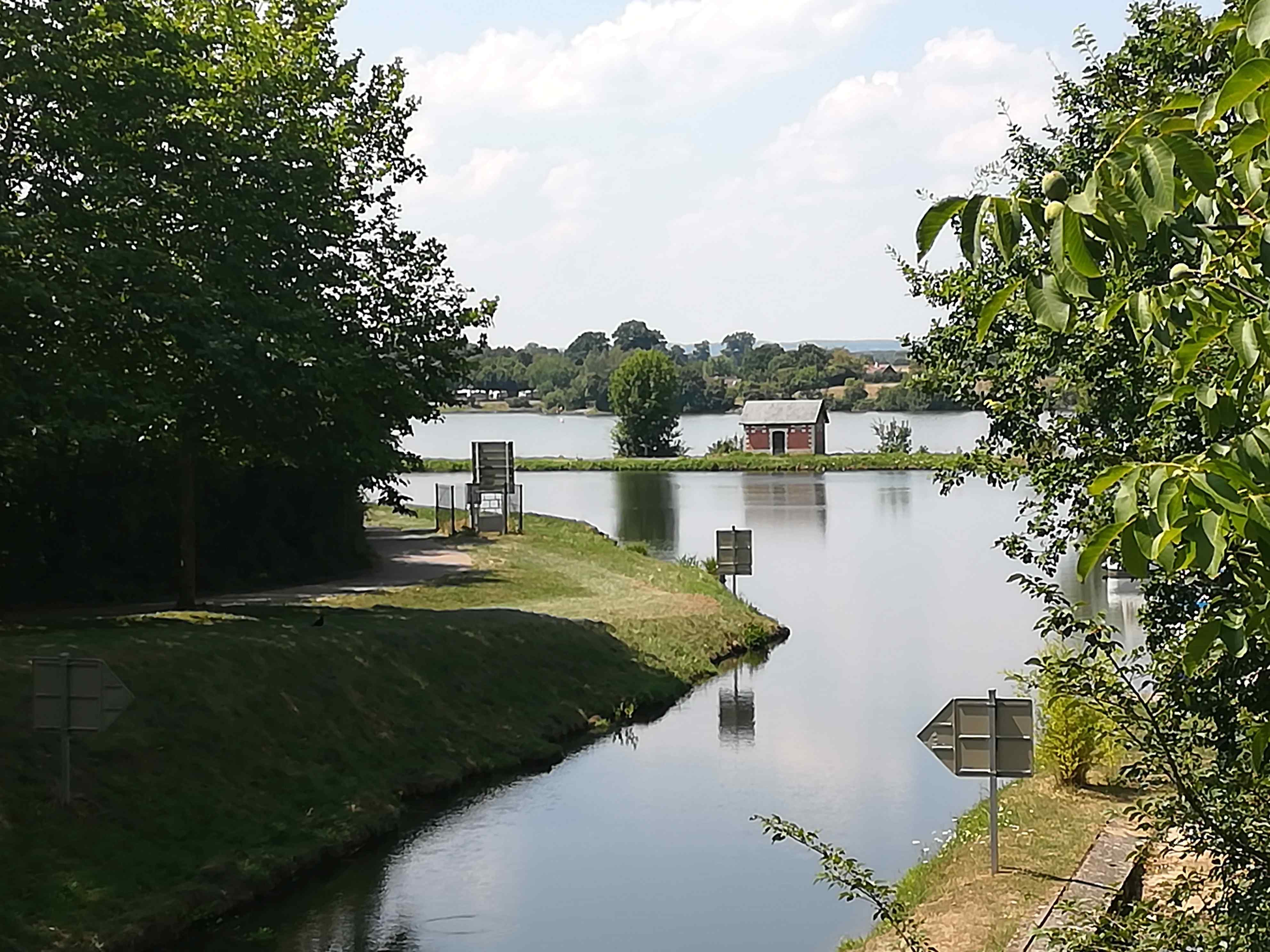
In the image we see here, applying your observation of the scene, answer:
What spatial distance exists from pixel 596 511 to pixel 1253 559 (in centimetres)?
4919

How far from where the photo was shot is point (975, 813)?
46.9 feet

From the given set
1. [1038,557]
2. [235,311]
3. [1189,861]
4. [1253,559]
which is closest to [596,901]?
[1189,861]

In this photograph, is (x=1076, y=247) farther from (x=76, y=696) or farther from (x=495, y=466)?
(x=495, y=466)

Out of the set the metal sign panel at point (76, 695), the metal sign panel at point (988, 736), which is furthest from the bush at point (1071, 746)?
the metal sign panel at point (76, 695)

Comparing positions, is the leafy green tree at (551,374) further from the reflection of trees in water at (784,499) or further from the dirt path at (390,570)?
the dirt path at (390,570)

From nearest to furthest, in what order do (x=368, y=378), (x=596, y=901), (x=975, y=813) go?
1. (x=596, y=901)
2. (x=975, y=813)
3. (x=368, y=378)

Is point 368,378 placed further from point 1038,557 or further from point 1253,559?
point 1253,559

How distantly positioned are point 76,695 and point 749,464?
6901 cm

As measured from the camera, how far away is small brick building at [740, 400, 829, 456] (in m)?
85.2

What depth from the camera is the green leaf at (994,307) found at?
8.98 ft

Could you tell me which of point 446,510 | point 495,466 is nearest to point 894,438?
point 446,510

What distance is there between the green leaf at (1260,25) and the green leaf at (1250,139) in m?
0.21

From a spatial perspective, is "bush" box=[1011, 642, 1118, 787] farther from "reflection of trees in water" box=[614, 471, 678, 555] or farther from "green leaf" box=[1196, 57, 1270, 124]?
"reflection of trees in water" box=[614, 471, 678, 555]

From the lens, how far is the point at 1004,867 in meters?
11.9
